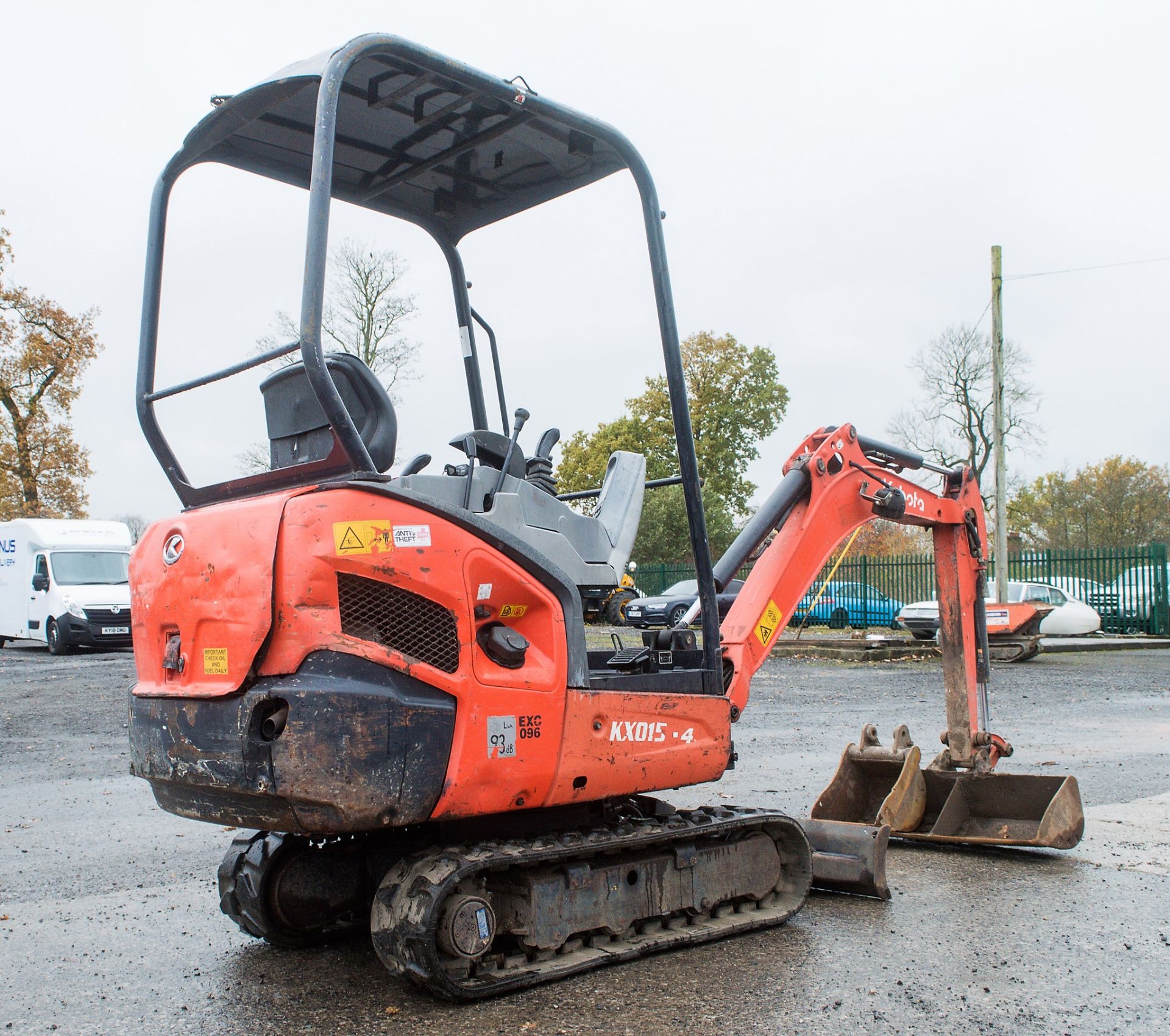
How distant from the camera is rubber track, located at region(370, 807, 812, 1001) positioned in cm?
375

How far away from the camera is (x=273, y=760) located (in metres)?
3.60

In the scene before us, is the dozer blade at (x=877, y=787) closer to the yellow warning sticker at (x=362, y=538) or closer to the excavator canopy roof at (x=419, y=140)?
the excavator canopy roof at (x=419, y=140)

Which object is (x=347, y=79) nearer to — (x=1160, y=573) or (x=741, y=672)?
(x=741, y=672)

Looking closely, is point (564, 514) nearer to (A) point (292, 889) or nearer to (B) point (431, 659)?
(B) point (431, 659)

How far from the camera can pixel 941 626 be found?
7.00 meters

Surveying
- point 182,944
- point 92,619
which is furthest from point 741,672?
point 92,619

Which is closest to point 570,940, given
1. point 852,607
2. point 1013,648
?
point 1013,648

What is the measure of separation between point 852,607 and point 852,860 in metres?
24.5

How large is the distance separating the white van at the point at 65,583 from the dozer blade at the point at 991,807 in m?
19.2

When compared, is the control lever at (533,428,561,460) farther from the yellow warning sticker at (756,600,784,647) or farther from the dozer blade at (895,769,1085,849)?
the dozer blade at (895,769,1085,849)

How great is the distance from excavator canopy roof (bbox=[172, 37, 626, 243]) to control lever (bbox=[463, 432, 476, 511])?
1.26m

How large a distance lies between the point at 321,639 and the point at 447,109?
213 centimetres

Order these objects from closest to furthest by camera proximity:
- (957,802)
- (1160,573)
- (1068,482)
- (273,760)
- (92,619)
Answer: (273,760) → (957,802) → (92,619) → (1160,573) → (1068,482)

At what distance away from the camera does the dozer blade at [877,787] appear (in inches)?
250
